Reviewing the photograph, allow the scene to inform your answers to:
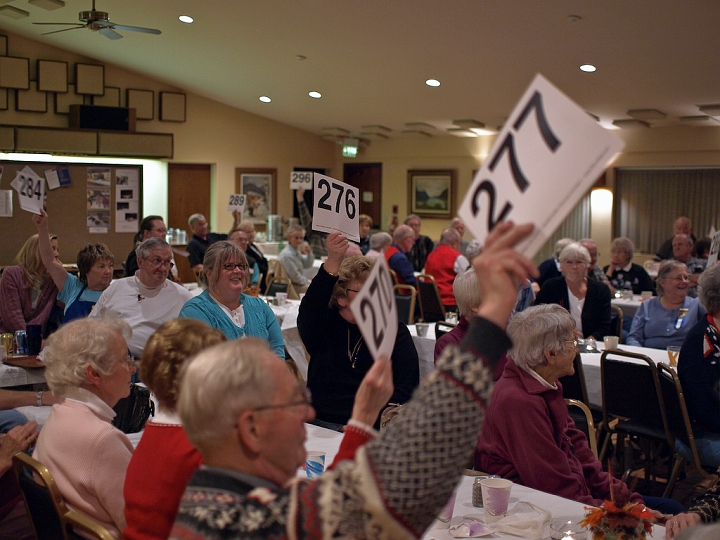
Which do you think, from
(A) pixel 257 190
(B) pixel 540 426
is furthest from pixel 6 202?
(B) pixel 540 426

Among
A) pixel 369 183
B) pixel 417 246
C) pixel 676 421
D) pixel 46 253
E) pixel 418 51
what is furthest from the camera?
pixel 369 183

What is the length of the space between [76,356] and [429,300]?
584 cm

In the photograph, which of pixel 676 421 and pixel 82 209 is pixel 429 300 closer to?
pixel 676 421

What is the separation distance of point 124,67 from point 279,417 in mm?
12610

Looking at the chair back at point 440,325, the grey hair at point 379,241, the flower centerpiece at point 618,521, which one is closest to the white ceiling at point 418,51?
the grey hair at point 379,241

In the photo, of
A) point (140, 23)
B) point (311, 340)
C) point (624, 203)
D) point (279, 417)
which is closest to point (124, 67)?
point (140, 23)

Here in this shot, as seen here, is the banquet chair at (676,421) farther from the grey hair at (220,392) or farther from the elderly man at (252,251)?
the elderly man at (252,251)

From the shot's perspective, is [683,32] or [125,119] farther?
[125,119]

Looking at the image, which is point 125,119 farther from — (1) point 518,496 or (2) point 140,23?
(1) point 518,496

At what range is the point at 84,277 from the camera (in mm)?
4965

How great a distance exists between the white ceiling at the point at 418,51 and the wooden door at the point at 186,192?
146 centimetres

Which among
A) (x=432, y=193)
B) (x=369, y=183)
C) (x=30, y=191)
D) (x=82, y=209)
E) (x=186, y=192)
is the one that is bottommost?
(x=30, y=191)

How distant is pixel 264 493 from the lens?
1038 millimetres

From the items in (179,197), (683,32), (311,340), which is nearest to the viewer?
(311,340)
